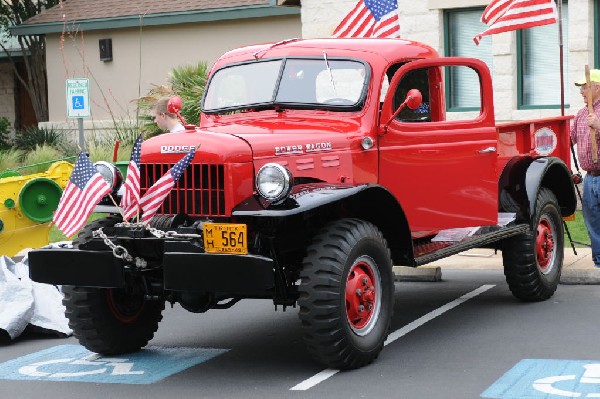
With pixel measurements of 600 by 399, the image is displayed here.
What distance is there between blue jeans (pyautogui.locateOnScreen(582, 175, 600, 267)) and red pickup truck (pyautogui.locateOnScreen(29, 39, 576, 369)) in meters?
0.98

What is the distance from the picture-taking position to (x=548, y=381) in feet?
22.1

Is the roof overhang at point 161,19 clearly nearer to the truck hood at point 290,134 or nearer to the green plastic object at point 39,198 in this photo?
the green plastic object at point 39,198

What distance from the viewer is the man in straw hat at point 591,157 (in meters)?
10.4

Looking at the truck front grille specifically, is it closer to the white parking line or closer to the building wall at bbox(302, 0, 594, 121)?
the white parking line

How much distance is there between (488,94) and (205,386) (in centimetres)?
352

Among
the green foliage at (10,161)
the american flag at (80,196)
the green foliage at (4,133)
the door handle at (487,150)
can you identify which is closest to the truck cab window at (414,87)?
the door handle at (487,150)

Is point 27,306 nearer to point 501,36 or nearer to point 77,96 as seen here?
point 77,96

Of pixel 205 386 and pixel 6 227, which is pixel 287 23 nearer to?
pixel 6 227

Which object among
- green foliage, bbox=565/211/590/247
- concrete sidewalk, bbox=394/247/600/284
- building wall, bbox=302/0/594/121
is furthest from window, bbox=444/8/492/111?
concrete sidewalk, bbox=394/247/600/284

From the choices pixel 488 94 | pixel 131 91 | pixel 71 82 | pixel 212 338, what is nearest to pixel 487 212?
pixel 488 94

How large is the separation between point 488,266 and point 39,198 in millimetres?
4440

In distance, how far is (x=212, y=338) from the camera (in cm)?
857

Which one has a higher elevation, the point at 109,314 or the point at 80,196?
the point at 80,196

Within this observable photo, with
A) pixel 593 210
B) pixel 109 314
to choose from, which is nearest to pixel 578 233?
pixel 593 210
